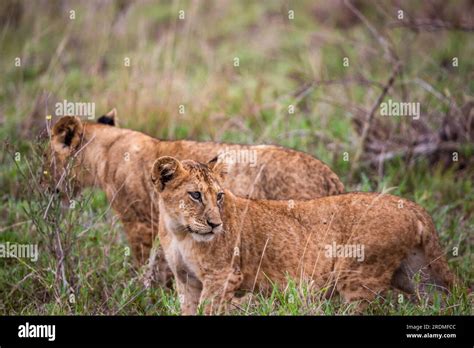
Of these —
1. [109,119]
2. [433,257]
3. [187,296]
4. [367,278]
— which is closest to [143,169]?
[109,119]

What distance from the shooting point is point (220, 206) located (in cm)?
654

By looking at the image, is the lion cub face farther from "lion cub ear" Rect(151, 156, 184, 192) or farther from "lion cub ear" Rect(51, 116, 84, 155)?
"lion cub ear" Rect(51, 116, 84, 155)

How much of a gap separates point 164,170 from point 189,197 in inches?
11.1

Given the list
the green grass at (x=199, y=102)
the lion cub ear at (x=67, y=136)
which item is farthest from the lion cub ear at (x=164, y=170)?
the lion cub ear at (x=67, y=136)

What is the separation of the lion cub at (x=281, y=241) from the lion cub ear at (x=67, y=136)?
4.97 feet

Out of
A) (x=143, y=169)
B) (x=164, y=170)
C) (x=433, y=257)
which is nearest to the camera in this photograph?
(x=164, y=170)

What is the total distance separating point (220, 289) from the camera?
21.0ft

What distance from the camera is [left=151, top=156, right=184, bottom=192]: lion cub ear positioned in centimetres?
642

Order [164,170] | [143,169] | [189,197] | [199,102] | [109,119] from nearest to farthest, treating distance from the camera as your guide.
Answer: [189,197] < [164,170] < [143,169] < [109,119] < [199,102]

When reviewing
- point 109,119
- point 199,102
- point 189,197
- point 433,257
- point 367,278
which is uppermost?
point 199,102

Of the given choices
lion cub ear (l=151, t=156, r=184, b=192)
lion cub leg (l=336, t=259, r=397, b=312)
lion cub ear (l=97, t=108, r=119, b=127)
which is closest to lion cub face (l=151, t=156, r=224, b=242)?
lion cub ear (l=151, t=156, r=184, b=192)

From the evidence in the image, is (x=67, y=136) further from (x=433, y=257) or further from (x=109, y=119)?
(x=433, y=257)
